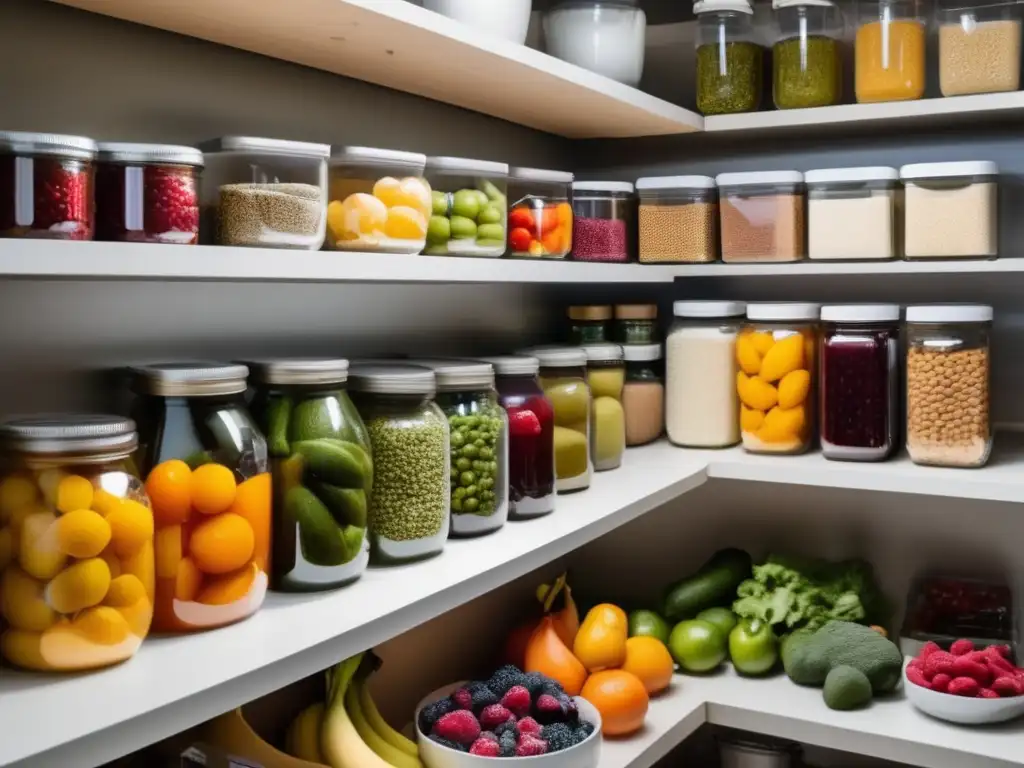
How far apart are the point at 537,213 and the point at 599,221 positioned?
0.34 m

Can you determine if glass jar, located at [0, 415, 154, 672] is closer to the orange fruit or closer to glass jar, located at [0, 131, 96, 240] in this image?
glass jar, located at [0, 131, 96, 240]

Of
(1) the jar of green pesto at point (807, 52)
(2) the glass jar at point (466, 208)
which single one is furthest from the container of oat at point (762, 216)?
(2) the glass jar at point (466, 208)

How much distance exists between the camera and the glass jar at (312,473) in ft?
3.66

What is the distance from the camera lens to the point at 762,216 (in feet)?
6.37

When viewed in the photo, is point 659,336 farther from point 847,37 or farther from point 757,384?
point 847,37

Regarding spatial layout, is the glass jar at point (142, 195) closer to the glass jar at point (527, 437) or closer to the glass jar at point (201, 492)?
the glass jar at point (201, 492)

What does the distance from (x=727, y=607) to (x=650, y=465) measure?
0.36m

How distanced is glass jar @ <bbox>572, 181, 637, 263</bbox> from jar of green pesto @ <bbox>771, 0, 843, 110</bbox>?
0.34 m

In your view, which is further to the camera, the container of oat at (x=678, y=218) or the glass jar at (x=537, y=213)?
the container of oat at (x=678, y=218)

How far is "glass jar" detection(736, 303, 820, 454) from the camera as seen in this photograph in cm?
187

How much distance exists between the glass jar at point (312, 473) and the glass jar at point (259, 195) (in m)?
0.14

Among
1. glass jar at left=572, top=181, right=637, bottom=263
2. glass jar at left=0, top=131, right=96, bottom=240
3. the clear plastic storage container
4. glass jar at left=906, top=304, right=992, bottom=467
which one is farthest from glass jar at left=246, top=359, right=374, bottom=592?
glass jar at left=906, top=304, right=992, bottom=467

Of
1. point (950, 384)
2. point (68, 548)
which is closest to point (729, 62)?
point (950, 384)

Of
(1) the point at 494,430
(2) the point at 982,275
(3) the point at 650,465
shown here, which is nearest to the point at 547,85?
(1) the point at 494,430
